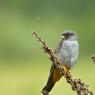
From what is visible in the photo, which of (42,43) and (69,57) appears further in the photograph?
(69,57)

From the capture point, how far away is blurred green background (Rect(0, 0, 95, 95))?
589 inches

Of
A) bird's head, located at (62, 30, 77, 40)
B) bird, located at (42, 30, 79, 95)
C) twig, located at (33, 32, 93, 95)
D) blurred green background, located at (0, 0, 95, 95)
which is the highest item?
blurred green background, located at (0, 0, 95, 95)

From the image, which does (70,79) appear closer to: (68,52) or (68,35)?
(68,52)

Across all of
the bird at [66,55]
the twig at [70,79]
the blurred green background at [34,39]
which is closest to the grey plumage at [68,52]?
the bird at [66,55]

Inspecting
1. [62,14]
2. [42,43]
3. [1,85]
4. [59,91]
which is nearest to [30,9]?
[62,14]

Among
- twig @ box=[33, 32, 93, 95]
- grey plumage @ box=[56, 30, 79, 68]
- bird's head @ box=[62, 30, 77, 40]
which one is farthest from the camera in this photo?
bird's head @ box=[62, 30, 77, 40]

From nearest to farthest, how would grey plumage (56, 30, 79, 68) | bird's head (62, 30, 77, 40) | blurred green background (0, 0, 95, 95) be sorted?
grey plumage (56, 30, 79, 68), bird's head (62, 30, 77, 40), blurred green background (0, 0, 95, 95)

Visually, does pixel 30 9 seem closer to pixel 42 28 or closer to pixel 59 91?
pixel 42 28

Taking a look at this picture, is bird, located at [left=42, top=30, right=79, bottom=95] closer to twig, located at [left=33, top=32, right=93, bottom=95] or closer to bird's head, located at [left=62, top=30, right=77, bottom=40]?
bird's head, located at [left=62, top=30, right=77, bottom=40]

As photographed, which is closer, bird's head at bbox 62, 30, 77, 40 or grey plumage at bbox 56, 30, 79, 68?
grey plumage at bbox 56, 30, 79, 68

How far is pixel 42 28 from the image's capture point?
65.8ft

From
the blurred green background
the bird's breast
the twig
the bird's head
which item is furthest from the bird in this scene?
the blurred green background

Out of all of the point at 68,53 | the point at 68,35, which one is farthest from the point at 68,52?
the point at 68,35

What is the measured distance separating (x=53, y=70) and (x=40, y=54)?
30.9 feet
